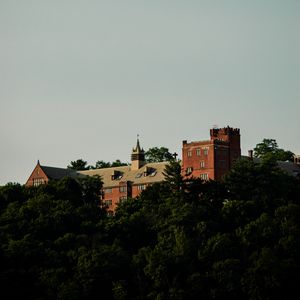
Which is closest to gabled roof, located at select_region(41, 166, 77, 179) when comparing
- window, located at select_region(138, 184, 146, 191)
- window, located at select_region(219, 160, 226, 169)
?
window, located at select_region(138, 184, 146, 191)

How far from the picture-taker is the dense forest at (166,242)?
134750 mm

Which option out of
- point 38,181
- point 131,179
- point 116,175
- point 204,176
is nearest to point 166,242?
point 204,176

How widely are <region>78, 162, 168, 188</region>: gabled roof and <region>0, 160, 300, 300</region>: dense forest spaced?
1751 cm

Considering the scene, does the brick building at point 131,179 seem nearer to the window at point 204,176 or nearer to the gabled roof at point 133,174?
the gabled roof at point 133,174

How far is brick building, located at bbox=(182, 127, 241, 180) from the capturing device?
16788 cm

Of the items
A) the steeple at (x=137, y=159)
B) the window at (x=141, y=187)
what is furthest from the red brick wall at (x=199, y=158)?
the steeple at (x=137, y=159)

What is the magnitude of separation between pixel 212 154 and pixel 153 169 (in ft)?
52.9

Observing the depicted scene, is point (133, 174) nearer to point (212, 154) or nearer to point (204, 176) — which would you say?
point (204, 176)

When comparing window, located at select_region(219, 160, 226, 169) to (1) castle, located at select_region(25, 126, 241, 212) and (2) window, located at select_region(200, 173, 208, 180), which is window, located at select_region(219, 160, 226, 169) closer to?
(1) castle, located at select_region(25, 126, 241, 212)

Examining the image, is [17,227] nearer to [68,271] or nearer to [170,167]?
[68,271]

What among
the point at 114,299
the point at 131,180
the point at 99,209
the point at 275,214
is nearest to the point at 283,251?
the point at 275,214

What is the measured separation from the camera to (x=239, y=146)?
171750 mm

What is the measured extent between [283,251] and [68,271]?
75.0ft

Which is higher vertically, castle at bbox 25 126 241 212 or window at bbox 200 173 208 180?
castle at bbox 25 126 241 212
